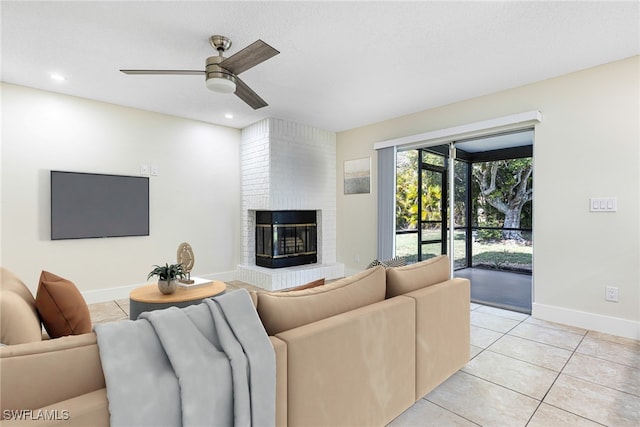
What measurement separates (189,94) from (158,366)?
10.9ft

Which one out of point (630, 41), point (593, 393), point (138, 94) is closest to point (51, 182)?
point (138, 94)

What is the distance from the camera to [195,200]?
4.56 meters

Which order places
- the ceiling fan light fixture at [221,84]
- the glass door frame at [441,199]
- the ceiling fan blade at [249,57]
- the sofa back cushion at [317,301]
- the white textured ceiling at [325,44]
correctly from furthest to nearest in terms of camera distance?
the glass door frame at [441,199], the ceiling fan light fixture at [221,84], the white textured ceiling at [325,44], the ceiling fan blade at [249,57], the sofa back cushion at [317,301]

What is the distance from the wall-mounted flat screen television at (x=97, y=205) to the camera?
11.5 feet

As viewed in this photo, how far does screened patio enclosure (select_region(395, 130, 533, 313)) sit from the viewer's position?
398cm

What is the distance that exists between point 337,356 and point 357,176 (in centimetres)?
394

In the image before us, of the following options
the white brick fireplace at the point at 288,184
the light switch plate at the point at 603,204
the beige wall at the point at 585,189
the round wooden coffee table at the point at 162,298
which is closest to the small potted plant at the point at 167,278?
the round wooden coffee table at the point at 162,298

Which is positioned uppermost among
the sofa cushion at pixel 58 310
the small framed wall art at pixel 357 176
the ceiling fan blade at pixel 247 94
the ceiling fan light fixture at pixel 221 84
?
the ceiling fan blade at pixel 247 94

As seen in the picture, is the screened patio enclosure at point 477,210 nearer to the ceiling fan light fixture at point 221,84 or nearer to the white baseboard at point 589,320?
the white baseboard at point 589,320

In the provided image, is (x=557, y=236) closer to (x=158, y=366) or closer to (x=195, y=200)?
(x=158, y=366)

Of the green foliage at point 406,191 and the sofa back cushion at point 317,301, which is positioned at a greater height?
the green foliage at point 406,191

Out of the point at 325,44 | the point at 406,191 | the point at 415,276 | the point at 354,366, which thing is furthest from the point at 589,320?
the point at 325,44

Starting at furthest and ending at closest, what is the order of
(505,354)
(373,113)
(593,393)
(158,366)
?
1. (373,113)
2. (505,354)
3. (593,393)
4. (158,366)

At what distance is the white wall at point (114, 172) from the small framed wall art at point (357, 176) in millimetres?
1741
